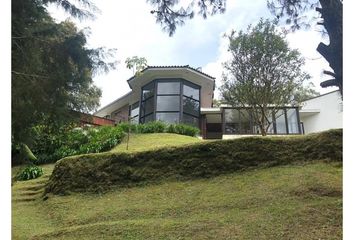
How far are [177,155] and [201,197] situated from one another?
5.83 ft

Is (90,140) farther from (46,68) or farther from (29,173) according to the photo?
(46,68)

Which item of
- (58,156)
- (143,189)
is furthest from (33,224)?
(58,156)

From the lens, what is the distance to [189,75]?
17.7m

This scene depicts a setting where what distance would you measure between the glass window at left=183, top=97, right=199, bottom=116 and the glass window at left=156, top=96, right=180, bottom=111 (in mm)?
429

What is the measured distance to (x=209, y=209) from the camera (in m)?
5.66

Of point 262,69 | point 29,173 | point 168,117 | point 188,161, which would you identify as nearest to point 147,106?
point 168,117

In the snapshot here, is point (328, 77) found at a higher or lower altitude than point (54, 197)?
higher

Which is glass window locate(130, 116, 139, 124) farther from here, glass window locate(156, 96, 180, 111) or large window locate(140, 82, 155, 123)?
glass window locate(156, 96, 180, 111)

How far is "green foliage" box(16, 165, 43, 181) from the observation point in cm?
1035

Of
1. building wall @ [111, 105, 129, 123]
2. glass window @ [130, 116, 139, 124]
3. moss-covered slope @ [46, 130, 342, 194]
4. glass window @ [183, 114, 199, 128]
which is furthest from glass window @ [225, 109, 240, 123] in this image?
moss-covered slope @ [46, 130, 342, 194]

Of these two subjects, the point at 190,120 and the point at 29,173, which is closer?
the point at 29,173

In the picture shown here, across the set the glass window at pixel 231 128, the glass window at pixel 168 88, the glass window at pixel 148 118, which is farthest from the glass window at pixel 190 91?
the glass window at pixel 231 128

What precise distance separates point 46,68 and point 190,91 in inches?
575
